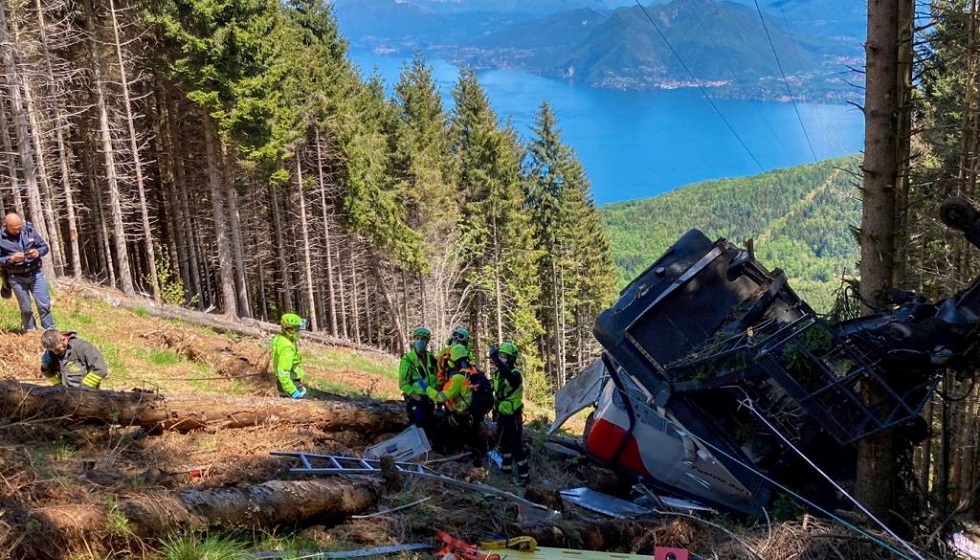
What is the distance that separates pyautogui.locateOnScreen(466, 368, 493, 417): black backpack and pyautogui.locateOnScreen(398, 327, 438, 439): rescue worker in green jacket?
517 mm

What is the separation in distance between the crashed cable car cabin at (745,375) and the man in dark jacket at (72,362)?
5.84m

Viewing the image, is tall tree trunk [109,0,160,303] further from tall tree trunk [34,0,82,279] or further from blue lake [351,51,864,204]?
blue lake [351,51,864,204]

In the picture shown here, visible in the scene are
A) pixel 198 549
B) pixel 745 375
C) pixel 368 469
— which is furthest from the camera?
pixel 368 469

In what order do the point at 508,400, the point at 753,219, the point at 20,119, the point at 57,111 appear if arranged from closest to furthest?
1. the point at 508,400
2. the point at 20,119
3. the point at 57,111
4. the point at 753,219

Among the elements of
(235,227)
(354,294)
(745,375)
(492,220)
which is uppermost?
(745,375)

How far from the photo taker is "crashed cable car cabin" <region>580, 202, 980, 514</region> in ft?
18.5

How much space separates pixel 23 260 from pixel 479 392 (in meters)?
6.68

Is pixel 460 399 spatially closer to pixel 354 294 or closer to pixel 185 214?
pixel 185 214

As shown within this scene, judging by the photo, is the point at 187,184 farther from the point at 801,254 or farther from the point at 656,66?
the point at 656,66

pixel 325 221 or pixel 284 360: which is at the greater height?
pixel 284 360

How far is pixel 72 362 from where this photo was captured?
820 centimetres

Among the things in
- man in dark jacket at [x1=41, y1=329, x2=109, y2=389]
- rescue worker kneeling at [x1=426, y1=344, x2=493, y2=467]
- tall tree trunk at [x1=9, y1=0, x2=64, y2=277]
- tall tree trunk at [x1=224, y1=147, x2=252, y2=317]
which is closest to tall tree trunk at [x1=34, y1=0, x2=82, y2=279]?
tall tree trunk at [x1=9, y1=0, x2=64, y2=277]

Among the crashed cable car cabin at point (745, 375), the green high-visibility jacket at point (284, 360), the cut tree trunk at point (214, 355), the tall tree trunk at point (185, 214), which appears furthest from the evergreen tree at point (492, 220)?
the crashed cable car cabin at point (745, 375)

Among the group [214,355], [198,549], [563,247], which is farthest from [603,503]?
[563,247]
